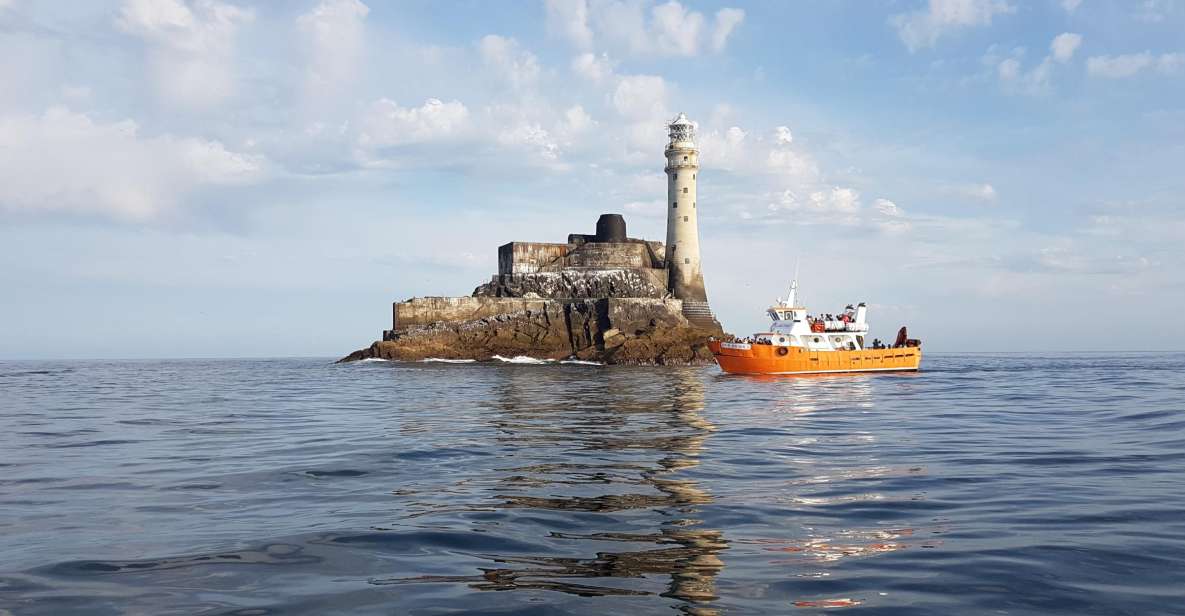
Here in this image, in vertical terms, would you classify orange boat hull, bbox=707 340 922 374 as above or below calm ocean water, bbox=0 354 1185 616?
above

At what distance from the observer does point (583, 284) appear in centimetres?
6775

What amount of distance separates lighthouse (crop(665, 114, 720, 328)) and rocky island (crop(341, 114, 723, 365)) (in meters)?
0.09

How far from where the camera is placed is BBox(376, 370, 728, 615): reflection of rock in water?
5551mm

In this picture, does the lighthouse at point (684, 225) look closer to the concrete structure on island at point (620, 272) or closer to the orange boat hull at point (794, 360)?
the concrete structure on island at point (620, 272)

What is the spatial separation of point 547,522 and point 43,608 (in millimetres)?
3916

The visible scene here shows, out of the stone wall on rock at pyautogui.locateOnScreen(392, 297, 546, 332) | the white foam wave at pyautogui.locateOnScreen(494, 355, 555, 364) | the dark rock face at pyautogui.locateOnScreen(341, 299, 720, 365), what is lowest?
the white foam wave at pyautogui.locateOnScreen(494, 355, 555, 364)

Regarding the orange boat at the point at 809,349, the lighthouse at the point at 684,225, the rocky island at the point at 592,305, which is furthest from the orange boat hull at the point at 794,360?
the lighthouse at the point at 684,225

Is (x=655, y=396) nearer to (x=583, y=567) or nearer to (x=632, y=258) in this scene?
(x=583, y=567)

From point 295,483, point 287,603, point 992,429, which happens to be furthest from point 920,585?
point 992,429

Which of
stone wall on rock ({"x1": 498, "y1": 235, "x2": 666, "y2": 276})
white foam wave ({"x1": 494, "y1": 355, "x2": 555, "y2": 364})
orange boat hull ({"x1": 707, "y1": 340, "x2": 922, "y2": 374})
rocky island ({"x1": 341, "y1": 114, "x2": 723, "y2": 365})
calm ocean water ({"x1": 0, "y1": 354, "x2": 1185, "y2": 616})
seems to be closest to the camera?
calm ocean water ({"x1": 0, "y1": 354, "x2": 1185, "y2": 616})

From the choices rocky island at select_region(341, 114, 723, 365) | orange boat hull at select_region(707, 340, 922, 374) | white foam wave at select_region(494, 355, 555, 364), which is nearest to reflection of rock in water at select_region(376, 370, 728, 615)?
orange boat hull at select_region(707, 340, 922, 374)

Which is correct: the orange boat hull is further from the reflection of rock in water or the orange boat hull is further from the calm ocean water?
the calm ocean water

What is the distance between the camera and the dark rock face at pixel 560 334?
195 ft

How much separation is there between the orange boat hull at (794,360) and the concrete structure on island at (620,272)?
880 inches
